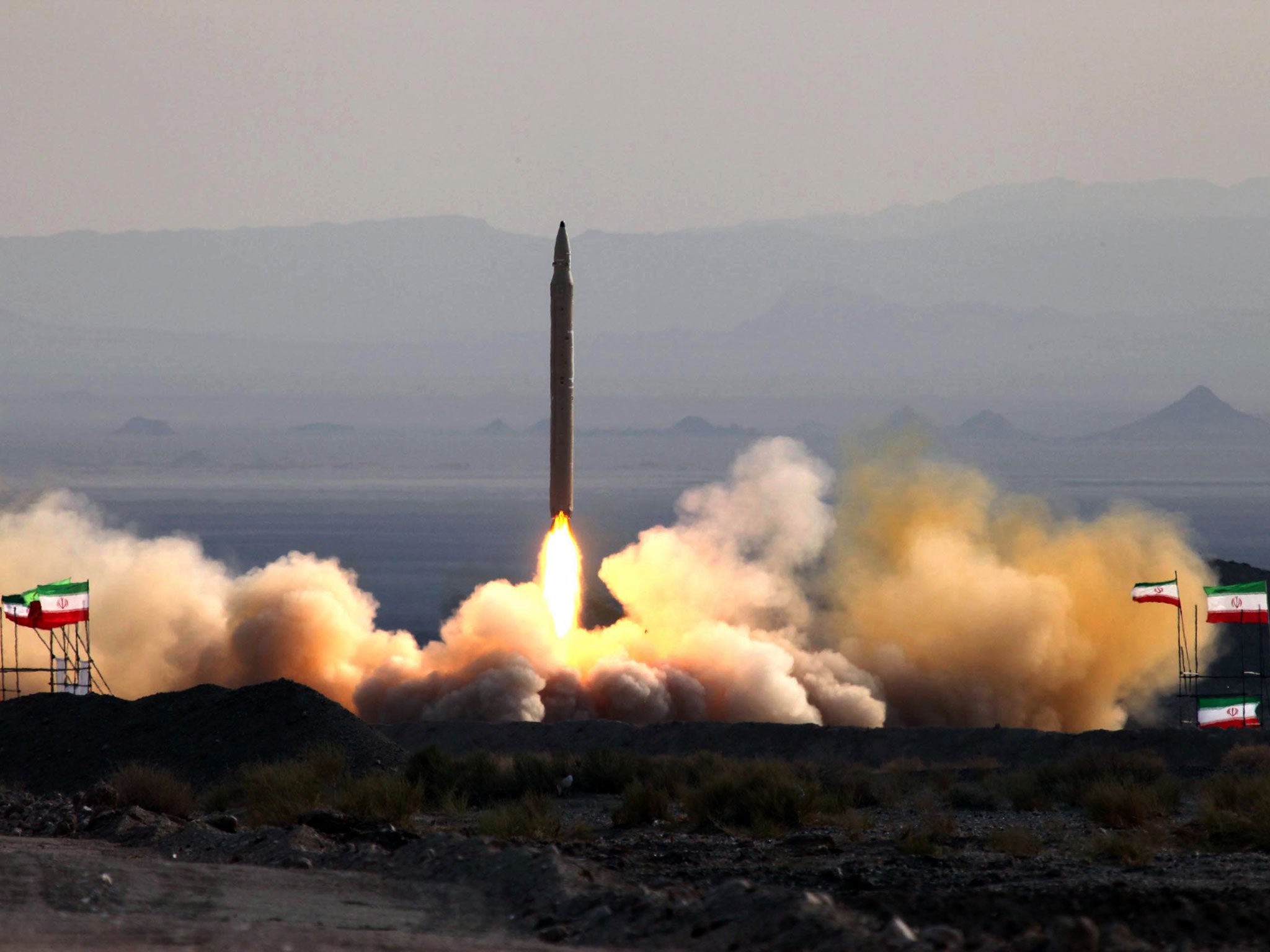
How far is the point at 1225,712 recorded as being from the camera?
51906mm

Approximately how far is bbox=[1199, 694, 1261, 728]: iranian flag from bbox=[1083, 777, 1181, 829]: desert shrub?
21.4 meters

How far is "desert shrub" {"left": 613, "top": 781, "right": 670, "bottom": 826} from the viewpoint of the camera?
28516 millimetres

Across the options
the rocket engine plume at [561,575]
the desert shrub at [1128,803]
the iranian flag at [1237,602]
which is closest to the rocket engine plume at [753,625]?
the rocket engine plume at [561,575]

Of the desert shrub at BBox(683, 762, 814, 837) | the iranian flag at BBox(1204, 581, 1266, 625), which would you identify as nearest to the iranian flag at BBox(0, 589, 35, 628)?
the desert shrub at BBox(683, 762, 814, 837)

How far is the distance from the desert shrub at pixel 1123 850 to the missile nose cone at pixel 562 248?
84.9ft

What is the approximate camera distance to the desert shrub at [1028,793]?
31484 mm

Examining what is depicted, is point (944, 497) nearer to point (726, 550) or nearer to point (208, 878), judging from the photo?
point (726, 550)

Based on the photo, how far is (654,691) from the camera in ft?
164

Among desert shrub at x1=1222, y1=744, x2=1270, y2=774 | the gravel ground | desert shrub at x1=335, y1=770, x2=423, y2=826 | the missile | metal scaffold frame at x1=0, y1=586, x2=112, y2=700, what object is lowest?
the gravel ground

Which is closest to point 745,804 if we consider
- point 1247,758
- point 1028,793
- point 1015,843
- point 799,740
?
point 1015,843

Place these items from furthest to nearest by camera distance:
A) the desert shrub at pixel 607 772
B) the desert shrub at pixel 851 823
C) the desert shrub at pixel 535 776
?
the desert shrub at pixel 607 772 → the desert shrub at pixel 535 776 → the desert shrub at pixel 851 823

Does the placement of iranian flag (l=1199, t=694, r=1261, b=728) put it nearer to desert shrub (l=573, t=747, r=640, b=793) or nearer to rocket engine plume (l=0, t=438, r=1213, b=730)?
rocket engine plume (l=0, t=438, r=1213, b=730)

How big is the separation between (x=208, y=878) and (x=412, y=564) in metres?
177

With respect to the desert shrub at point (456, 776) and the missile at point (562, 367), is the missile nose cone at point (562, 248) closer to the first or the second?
the missile at point (562, 367)
